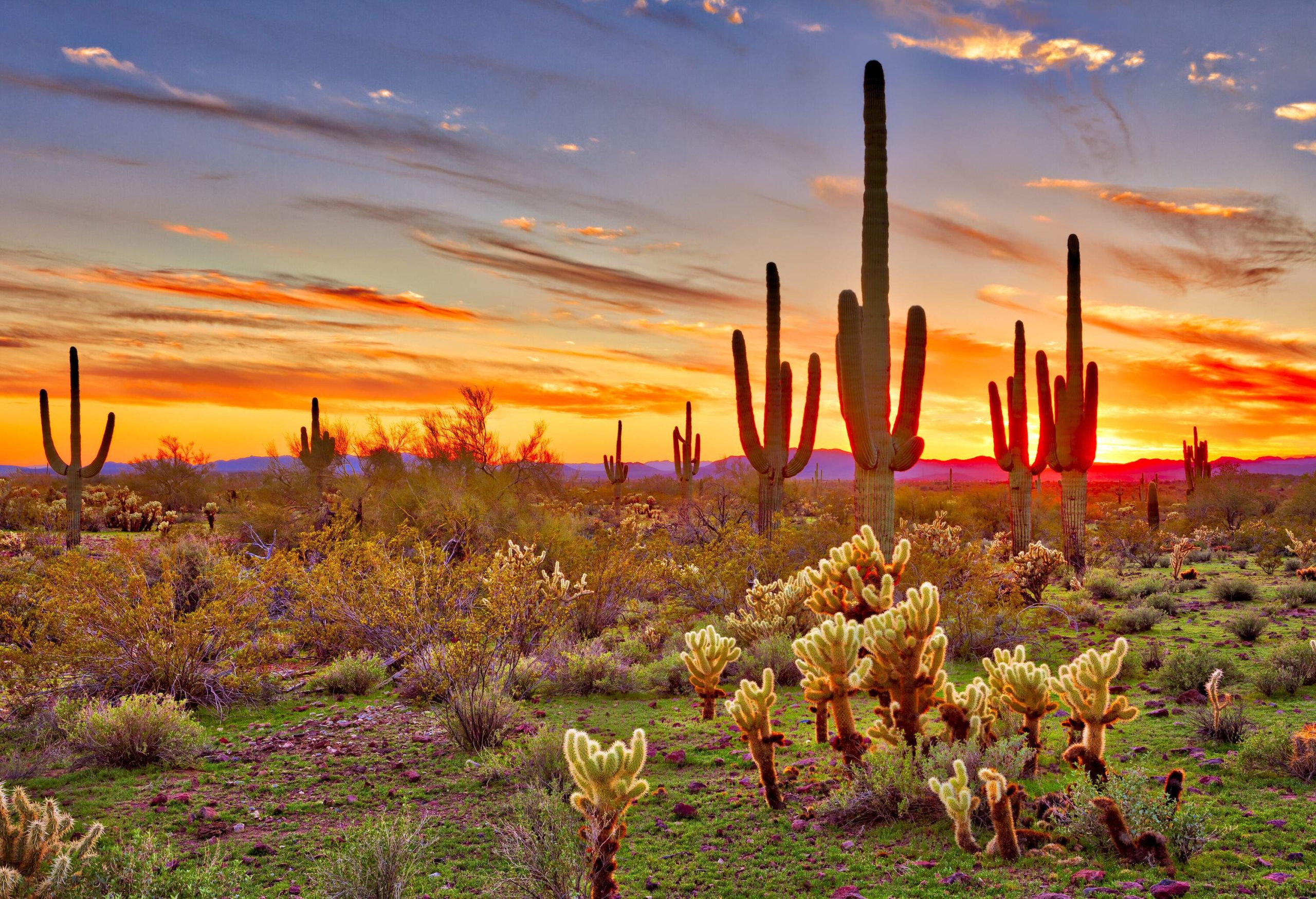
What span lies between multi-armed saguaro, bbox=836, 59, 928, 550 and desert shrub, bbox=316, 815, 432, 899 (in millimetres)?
9632

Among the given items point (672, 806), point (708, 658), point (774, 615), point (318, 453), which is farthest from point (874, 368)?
point (318, 453)

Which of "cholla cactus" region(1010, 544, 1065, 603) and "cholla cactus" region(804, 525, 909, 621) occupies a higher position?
"cholla cactus" region(804, 525, 909, 621)

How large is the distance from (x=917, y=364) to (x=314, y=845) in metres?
12.4

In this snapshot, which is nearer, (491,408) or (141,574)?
(141,574)

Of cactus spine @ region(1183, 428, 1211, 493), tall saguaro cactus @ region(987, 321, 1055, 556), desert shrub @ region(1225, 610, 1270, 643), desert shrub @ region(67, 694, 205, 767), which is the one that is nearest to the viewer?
desert shrub @ region(67, 694, 205, 767)

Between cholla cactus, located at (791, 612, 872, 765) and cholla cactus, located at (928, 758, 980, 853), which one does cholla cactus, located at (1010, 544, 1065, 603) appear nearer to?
cholla cactus, located at (791, 612, 872, 765)

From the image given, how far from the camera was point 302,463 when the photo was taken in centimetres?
3088

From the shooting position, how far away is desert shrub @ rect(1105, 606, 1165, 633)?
12.0m

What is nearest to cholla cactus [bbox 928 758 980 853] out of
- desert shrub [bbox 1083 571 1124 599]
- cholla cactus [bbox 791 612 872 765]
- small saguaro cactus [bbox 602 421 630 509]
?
cholla cactus [bbox 791 612 872 765]

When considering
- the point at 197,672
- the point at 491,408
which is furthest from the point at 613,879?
the point at 491,408

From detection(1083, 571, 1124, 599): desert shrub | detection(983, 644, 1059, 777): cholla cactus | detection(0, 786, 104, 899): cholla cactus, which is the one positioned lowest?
detection(1083, 571, 1124, 599): desert shrub

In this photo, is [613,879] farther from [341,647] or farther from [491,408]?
[491,408]

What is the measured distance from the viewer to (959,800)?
463 cm

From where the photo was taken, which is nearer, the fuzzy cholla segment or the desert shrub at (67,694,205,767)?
the fuzzy cholla segment
